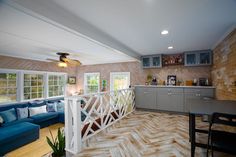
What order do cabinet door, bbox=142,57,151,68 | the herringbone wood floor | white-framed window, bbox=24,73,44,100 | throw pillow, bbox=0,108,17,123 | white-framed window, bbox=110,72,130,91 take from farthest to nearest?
white-framed window, bbox=110,72,130,91 → cabinet door, bbox=142,57,151,68 → white-framed window, bbox=24,73,44,100 → throw pillow, bbox=0,108,17,123 → the herringbone wood floor

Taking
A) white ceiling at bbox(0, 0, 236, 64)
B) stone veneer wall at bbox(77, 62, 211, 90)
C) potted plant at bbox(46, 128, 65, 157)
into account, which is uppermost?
white ceiling at bbox(0, 0, 236, 64)

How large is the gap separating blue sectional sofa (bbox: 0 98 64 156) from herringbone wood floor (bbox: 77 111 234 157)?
78.2 inches

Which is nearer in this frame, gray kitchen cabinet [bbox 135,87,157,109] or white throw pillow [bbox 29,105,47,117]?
white throw pillow [bbox 29,105,47,117]

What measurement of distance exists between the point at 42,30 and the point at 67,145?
2177 millimetres

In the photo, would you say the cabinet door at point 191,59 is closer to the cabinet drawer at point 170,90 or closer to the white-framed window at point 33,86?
the cabinet drawer at point 170,90

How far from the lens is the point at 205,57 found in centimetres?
425

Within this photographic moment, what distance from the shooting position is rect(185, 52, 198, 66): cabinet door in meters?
4.40

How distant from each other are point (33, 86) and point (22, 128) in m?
2.25

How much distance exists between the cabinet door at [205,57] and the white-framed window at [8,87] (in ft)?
22.1

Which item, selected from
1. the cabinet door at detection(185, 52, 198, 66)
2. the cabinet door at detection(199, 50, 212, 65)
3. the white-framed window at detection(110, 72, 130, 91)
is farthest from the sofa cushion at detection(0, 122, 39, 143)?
the cabinet door at detection(199, 50, 212, 65)

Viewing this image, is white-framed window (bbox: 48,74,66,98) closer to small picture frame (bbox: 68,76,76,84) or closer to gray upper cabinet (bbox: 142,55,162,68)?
small picture frame (bbox: 68,76,76,84)

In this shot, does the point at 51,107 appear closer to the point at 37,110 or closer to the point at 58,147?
the point at 37,110

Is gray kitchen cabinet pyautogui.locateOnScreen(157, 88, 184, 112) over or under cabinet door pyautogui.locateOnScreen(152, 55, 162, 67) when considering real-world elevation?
under

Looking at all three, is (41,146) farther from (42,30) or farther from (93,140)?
(42,30)
